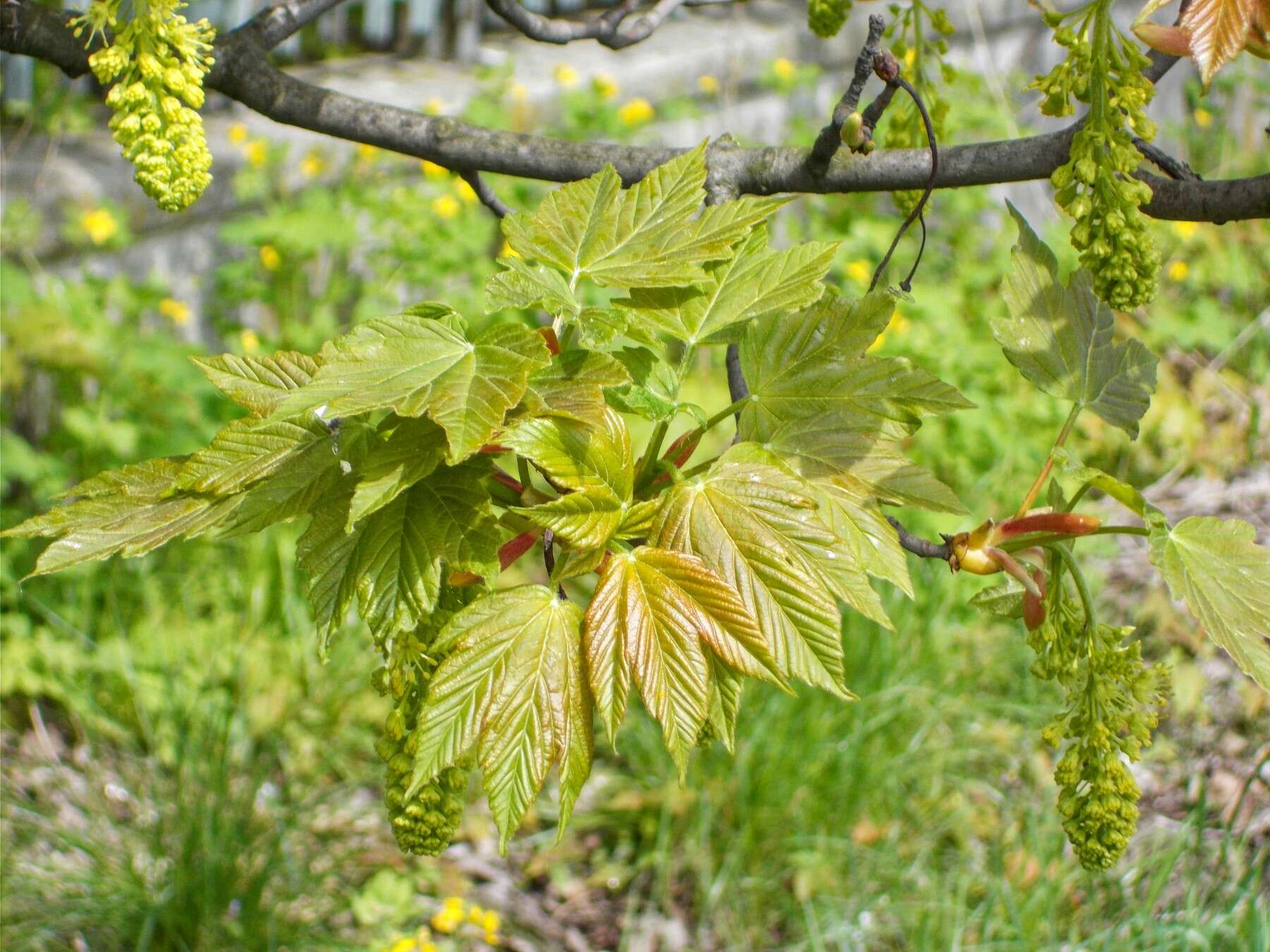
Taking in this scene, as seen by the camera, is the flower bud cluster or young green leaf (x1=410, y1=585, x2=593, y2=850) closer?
young green leaf (x1=410, y1=585, x2=593, y2=850)

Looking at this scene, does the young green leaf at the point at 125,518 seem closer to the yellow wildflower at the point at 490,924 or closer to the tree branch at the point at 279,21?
the tree branch at the point at 279,21

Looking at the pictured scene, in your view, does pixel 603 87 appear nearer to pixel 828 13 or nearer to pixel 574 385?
pixel 828 13

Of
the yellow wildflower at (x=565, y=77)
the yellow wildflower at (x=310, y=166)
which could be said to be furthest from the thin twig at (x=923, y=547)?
the yellow wildflower at (x=565, y=77)

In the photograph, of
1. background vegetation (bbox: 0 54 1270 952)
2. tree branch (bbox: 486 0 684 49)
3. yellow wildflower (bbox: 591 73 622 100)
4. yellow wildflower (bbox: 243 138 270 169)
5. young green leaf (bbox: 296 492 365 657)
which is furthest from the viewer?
yellow wildflower (bbox: 591 73 622 100)

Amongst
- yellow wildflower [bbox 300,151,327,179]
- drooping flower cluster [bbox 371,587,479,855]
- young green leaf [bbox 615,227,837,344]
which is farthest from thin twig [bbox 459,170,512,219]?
yellow wildflower [bbox 300,151,327,179]

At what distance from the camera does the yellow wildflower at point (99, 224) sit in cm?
330

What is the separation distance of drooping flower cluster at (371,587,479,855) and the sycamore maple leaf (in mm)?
653

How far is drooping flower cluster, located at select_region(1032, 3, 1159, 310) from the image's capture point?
2.86 ft

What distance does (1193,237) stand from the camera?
16.1ft

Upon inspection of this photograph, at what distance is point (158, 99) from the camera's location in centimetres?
89

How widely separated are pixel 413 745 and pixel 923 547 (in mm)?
495

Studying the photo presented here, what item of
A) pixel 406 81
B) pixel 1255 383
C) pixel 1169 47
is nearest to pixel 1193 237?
pixel 1255 383

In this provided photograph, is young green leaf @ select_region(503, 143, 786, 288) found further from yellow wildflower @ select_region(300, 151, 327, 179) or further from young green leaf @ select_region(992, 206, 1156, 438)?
yellow wildflower @ select_region(300, 151, 327, 179)

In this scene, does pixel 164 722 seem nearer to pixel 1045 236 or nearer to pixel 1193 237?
pixel 1045 236
